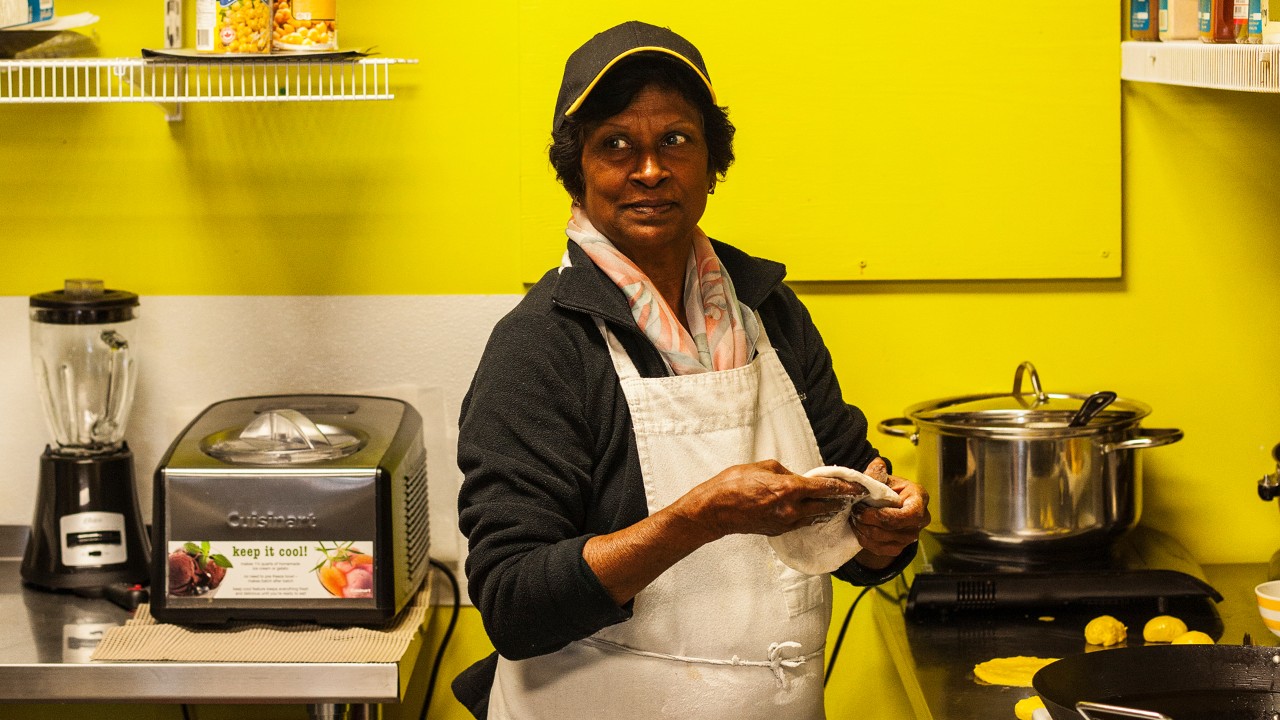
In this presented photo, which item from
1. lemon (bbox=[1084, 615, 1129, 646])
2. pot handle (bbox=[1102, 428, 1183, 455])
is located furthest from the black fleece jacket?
pot handle (bbox=[1102, 428, 1183, 455])

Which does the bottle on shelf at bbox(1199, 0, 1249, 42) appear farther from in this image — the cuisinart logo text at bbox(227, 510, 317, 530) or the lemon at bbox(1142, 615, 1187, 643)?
the cuisinart logo text at bbox(227, 510, 317, 530)

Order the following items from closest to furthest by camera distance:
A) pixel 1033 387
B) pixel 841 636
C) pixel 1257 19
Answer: pixel 1257 19, pixel 1033 387, pixel 841 636

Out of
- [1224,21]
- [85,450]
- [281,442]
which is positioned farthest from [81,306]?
[1224,21]

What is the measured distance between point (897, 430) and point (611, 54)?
2.76 ft

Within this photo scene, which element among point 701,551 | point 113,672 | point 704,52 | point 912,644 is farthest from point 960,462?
point 113,672

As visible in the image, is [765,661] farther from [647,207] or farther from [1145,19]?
[1145,19]

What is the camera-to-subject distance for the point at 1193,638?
1611mm

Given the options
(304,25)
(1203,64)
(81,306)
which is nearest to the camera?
(1203,64)

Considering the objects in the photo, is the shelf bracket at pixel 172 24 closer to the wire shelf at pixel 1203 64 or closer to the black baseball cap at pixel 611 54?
the black baseball cap at pixel 611 54

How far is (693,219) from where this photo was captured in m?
1.42

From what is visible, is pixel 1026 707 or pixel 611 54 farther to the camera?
pixel 1026 707

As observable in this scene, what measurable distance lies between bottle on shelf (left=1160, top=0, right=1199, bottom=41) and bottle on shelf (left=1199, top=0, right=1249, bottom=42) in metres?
0.06

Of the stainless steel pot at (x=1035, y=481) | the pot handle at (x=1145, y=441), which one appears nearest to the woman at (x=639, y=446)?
Answer: the stainless steel pot at (x=1035, y=481)

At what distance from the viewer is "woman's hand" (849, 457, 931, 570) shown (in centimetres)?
134
